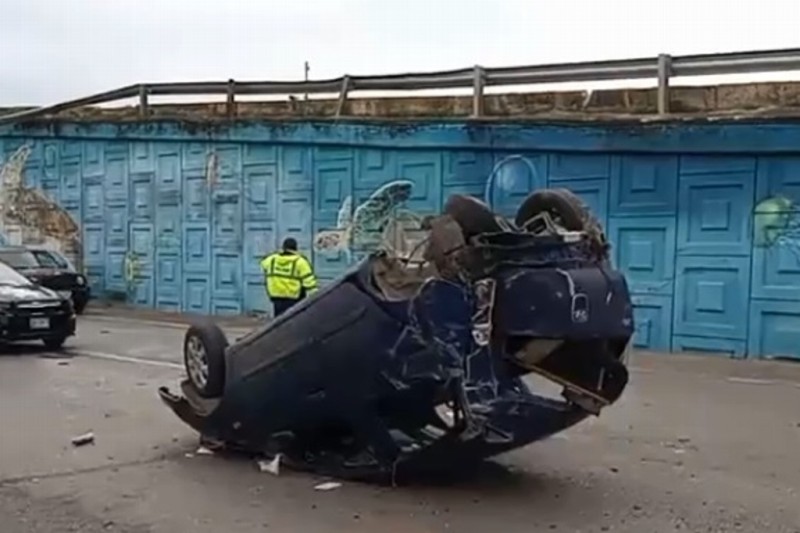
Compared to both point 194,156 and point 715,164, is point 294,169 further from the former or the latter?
point 715,164

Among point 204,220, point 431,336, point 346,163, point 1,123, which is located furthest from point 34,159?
point 431,336

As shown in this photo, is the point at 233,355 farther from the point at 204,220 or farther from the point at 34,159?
the point at 34,159

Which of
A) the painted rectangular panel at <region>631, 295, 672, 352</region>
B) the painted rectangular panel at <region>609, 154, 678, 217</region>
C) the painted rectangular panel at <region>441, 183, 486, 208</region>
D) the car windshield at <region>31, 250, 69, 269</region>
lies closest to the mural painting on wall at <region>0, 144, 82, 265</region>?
the car windshield at <region>31, 250, 69, 269</region>

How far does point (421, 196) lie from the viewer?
69.3 feet

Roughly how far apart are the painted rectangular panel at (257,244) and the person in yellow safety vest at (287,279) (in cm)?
714

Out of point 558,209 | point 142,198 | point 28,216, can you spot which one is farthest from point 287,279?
point 28,216

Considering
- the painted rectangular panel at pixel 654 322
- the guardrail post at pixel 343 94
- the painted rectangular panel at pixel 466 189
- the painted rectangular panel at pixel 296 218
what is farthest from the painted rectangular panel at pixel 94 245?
the painted rectangular panel at pixel 654 322

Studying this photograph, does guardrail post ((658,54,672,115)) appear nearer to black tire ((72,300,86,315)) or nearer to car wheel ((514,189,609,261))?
car wheel ((514,189,609,261))

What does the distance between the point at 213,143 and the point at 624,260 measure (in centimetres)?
1036

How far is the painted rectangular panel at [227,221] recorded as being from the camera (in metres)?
24.5

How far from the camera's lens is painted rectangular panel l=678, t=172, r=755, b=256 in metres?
16.7

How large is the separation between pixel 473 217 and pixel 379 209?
14.4 metres

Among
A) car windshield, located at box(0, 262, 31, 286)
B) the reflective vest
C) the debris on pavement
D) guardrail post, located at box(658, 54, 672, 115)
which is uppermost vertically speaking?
guardrail post, located at box(658, 54, 672, 115)

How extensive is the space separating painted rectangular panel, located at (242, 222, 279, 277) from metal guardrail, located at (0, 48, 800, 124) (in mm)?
2490
